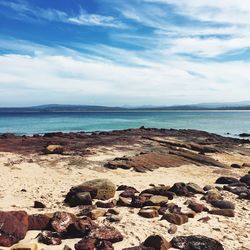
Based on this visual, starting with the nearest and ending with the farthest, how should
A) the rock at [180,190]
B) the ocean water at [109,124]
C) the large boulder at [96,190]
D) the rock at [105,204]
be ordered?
the rock at [105,204] < the large boulder at [96,190] < the rock at [180,190] < the ocean water at [109,124]

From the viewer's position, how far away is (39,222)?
939 cm

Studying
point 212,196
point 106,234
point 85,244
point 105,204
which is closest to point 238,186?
point 212,196

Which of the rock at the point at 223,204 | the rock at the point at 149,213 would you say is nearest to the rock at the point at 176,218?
the rock at the point at 149,213

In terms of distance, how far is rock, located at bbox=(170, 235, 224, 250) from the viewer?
828cm

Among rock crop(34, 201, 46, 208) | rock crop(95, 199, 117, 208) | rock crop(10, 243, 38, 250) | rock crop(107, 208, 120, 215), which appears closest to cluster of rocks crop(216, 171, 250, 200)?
rock crop(95, 199, 117, 208)

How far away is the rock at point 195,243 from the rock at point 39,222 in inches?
125

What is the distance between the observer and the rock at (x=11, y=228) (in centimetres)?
829

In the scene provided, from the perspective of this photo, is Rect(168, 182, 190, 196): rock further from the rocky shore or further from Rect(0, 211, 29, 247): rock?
Rect(0, 211, 29, 247): rock

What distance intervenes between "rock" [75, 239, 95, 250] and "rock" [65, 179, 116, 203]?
3.82m

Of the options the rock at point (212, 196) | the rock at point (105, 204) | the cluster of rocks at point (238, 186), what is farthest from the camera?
the cluster of rocks at point (238, 186)

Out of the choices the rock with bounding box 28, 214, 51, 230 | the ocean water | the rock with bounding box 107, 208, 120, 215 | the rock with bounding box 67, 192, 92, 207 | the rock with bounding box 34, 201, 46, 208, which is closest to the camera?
the rock with bounding box 28, 214, 51, 230

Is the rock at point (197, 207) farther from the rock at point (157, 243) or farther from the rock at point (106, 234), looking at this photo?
the rock at point (106, 234)

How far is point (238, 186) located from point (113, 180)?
530 centimetres

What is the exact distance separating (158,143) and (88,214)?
2222cm
